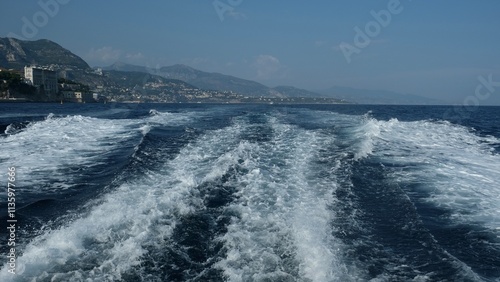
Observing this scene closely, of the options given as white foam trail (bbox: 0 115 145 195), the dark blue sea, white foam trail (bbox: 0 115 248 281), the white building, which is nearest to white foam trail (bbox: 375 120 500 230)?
the dark blue sea

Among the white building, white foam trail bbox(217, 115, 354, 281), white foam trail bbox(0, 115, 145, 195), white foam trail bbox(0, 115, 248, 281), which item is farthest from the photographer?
the white building

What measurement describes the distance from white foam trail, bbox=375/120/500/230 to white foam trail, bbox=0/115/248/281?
7.61 meters

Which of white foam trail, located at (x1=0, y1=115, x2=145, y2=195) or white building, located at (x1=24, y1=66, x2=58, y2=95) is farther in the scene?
white building, located at (x1=24, y1=66, x2=58, y2=95)

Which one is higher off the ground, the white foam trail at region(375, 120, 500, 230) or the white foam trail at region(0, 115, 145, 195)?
the white foam trail at region(375, 120, 500, 230)

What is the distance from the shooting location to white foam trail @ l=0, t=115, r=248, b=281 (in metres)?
6.87

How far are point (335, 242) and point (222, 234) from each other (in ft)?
8.66

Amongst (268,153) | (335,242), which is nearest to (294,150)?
(268,153)

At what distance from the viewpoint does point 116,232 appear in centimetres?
848

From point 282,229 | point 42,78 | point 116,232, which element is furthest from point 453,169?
point 42,78

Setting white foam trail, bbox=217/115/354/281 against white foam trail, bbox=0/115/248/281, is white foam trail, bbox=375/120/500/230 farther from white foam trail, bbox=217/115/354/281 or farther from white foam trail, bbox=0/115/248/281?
white foam trail, bbox=0/115/248/281

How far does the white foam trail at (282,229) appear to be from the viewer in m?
7.21

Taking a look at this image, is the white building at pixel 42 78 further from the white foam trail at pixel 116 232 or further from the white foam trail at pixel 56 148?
the white foam trail at pixel 116 232

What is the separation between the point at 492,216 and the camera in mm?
10492

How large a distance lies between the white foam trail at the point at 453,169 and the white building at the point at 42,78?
351 ft
